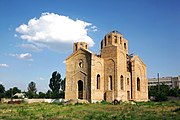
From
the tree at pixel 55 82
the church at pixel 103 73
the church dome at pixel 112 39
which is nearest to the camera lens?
the church at pixel 103 73

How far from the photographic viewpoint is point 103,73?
4050cm

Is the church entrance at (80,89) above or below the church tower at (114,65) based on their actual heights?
below

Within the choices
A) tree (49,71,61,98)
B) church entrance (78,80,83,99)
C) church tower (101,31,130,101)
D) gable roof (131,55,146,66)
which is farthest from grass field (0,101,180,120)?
tree (49,71,61,98)

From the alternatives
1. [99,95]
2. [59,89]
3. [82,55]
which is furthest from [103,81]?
[59,89]

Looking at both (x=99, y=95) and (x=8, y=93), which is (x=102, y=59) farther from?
(x=8, y=93)

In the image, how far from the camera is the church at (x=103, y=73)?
3828 centimetres

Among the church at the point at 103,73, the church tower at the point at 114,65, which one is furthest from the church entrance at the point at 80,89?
the church tower at the point at 114,65

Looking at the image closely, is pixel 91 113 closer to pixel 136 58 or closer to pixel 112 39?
pixel 112 39

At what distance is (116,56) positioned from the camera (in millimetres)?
40000

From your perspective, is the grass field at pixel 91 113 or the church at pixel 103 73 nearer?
the grass field at pixel 91 113

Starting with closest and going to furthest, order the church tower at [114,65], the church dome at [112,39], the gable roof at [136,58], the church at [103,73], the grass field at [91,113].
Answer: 1. the grass field at [91,113]
2. the church at [103,73]
3. the church tower at [114,65]
4. the church dome at [112,39]
5. the gable roof at [136,58]

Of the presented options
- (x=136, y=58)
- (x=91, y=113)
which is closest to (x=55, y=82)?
(x=136, y=58)

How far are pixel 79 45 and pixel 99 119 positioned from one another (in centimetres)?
2823

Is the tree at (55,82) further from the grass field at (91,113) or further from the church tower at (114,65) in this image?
the grass field at (91,113)
